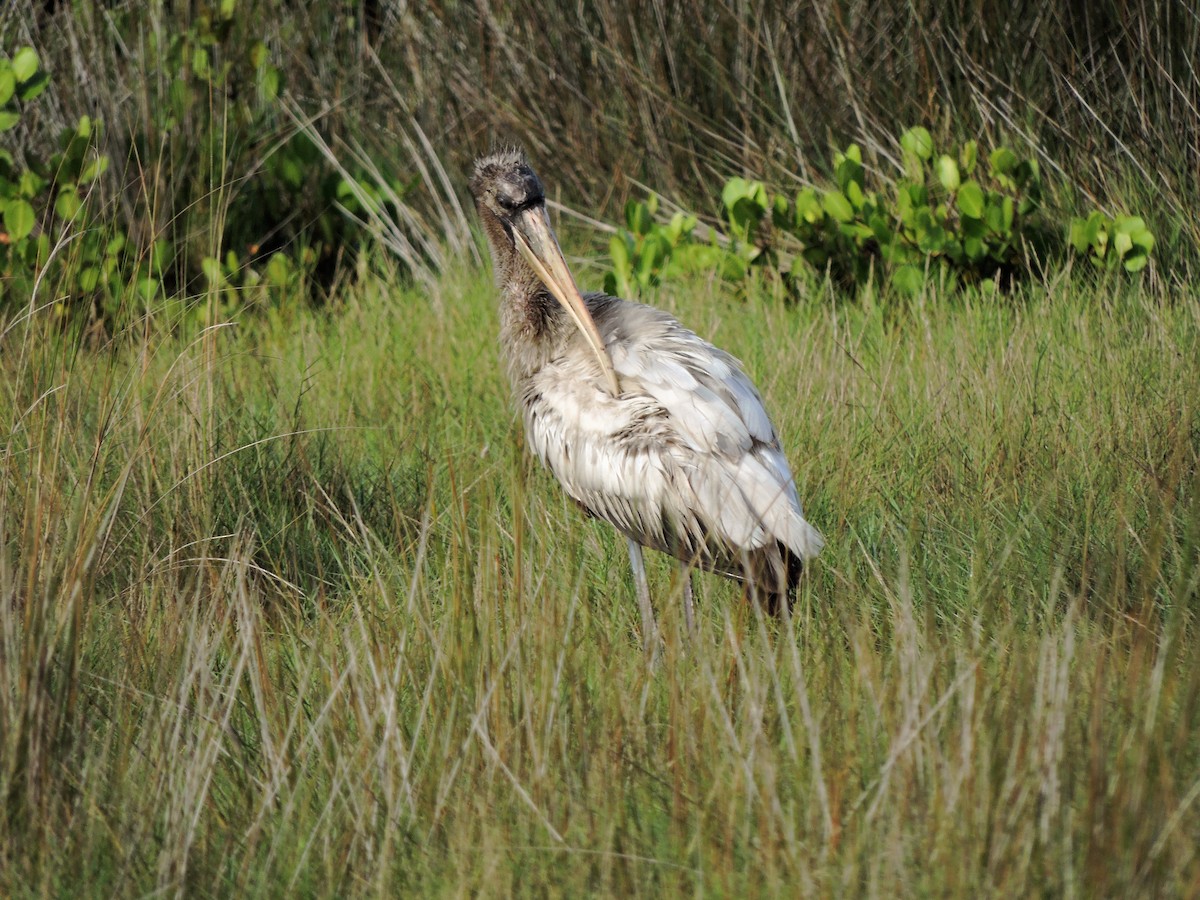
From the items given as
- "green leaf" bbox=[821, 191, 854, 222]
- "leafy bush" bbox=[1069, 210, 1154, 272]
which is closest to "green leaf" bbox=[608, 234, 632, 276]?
"green leaf" bbox=[821, 191, 854, 222]

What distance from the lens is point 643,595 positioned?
299cm

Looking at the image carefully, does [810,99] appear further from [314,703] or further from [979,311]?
[314,703]

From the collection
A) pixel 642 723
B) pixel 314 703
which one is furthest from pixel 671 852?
pixel 314 703

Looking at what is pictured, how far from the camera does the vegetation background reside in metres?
1.94

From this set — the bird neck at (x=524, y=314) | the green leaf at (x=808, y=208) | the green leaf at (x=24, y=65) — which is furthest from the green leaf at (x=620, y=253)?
the green leaf at (x=24, y=65)

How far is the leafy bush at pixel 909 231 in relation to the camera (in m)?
4.96

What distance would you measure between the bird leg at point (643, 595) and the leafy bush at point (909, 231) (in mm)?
1948

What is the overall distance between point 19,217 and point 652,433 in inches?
120

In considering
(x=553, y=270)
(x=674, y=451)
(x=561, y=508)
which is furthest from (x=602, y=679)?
(x=553, y=270)

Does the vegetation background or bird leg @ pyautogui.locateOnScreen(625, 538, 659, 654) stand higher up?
the vegetation background

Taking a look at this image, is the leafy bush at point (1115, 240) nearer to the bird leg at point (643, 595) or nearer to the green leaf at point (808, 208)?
the green leaf at point (808, 208)

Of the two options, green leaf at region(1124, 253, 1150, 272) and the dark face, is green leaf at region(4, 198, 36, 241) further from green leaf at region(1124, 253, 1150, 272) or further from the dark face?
green leaf at region(1124, 253, 1150, 272)

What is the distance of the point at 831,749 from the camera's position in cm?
216

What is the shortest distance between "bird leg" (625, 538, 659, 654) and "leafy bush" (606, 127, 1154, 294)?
1948mm
